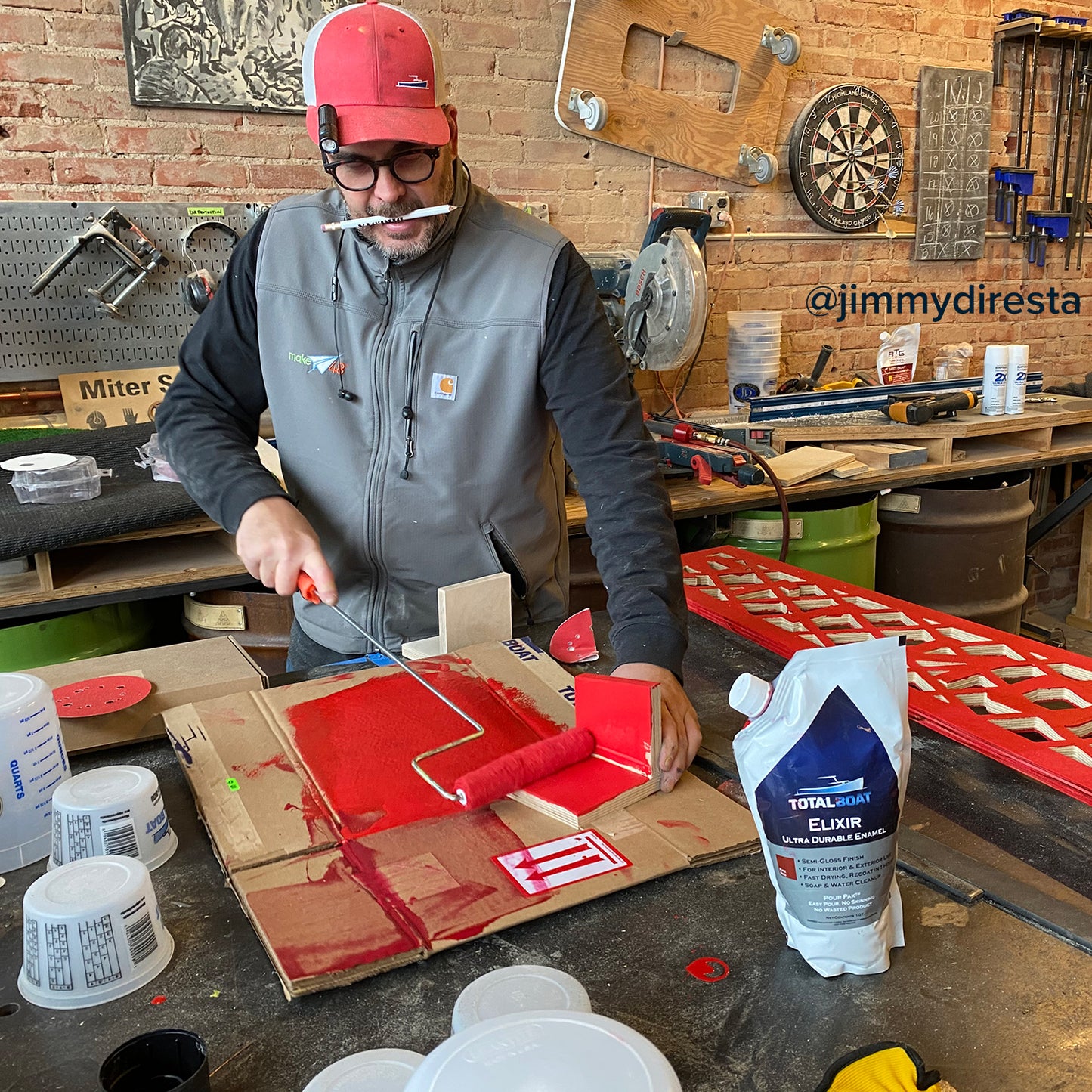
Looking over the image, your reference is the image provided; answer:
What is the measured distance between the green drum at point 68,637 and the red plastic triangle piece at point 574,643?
3.60 ft

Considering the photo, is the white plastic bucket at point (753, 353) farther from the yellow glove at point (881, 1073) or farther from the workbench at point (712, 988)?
the yellow glove at point (881, 1073)

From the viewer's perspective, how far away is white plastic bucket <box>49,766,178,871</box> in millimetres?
903

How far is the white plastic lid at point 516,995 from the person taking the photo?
649 millimetres

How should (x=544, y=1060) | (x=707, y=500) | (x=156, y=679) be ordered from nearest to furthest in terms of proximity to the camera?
(x=544, y=1060) < (x=156, y=679) < (x=707, y=500)

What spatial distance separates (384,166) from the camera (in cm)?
141

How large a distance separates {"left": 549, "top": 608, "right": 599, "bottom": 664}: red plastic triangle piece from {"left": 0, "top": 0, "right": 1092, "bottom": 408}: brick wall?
1941mm

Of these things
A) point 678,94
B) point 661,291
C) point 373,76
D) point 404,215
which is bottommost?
point 661,291

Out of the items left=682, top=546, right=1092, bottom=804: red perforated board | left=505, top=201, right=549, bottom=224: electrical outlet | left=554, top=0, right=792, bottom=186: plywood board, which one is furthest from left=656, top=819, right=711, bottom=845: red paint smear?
left=554, top=0, right=792, bottom=186: plywood board

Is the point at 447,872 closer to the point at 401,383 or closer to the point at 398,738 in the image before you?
the point at 398,738

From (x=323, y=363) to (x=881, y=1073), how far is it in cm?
123

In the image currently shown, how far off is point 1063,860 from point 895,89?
137 inches

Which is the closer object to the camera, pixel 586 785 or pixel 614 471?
pixel 586 785

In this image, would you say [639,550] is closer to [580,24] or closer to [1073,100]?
[580,24]

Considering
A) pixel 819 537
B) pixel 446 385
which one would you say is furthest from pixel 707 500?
pixel 446 385
